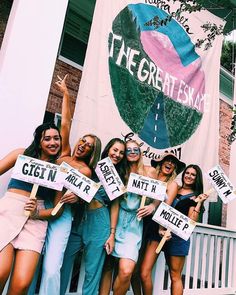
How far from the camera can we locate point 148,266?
3303mm

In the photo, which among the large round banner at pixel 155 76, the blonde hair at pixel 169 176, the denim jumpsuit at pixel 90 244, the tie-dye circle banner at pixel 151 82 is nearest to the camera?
the denim jumpsuit at pixel 90 244

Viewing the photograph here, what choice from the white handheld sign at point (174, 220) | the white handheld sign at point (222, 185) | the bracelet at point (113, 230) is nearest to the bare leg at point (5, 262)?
the bracelet at point (113, 230)

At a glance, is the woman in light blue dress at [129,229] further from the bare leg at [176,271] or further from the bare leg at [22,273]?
the bare leg at [22,273]

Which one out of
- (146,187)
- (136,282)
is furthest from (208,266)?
(146,187)

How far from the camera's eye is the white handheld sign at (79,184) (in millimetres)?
2775

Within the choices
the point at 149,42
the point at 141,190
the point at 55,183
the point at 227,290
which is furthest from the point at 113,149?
the point at 227,290

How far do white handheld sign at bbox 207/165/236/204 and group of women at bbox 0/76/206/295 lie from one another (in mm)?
226

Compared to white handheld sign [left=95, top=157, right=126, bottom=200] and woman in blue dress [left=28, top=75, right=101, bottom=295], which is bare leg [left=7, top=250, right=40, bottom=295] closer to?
woman in blue dress [left=28, top=75, right=101, bottom=295]

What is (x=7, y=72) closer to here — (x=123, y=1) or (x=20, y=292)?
(x=20, y=292)

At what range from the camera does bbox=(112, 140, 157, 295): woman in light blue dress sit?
117 inches

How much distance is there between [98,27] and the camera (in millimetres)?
4168

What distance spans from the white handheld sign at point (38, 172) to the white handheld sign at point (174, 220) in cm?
112

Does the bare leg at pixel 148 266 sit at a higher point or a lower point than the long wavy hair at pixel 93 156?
lower

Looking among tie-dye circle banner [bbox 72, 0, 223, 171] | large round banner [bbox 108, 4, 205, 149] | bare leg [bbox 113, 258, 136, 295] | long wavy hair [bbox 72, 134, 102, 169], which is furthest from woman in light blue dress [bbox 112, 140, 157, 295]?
large round banner [bbox 108, 4, 205, 149]
